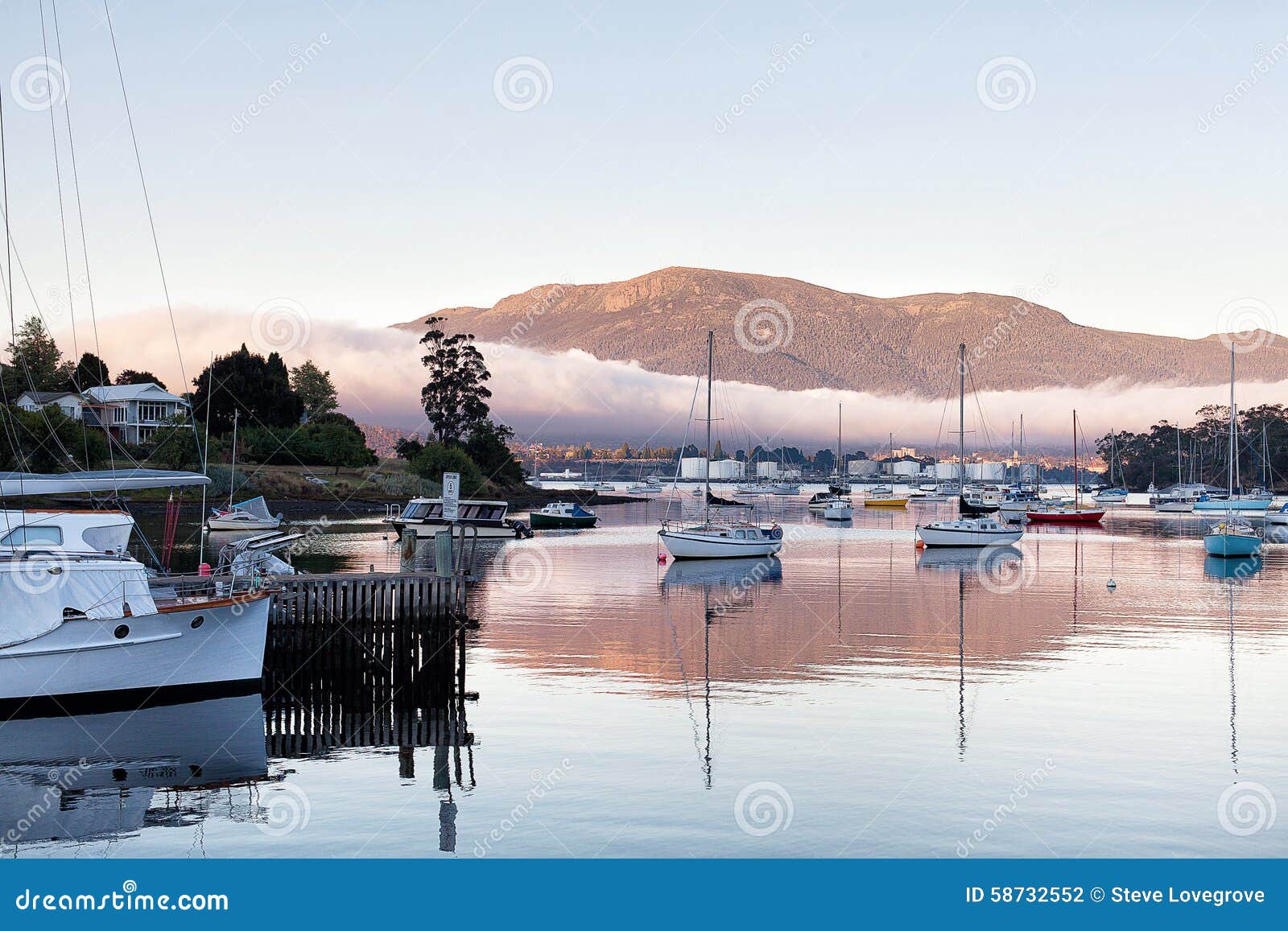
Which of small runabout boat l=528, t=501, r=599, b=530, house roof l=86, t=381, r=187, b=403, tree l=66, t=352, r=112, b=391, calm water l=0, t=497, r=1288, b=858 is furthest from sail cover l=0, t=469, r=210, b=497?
tree l=66, t=352, r=112, b=391

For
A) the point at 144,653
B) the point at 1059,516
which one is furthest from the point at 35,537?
the point at 1059,516

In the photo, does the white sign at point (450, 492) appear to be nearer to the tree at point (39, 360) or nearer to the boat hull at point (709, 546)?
the boat hull at point (709, 546)

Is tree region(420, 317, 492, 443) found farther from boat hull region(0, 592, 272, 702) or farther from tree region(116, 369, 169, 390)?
boat hull region(0, 592, 272, 702)

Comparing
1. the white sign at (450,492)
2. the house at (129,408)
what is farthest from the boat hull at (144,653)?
the house at (129,408)

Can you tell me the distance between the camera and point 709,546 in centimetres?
7075

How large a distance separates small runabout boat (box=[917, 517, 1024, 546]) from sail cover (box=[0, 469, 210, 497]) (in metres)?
60.2

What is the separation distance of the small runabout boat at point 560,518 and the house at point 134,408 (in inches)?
1835

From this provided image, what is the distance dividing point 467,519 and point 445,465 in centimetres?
4682

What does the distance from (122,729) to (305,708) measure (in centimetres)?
418

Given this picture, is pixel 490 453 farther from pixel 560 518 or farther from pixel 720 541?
pixel 720 541

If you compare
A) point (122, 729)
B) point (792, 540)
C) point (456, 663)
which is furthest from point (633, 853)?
point (792, 540)

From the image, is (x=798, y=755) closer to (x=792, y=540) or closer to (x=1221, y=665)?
(x=1221, y=665)

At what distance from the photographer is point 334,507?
12162 cm

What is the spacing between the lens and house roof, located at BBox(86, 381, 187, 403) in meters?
137
